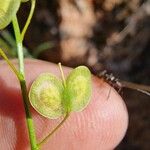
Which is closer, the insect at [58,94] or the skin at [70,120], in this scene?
the insect at [58,94]

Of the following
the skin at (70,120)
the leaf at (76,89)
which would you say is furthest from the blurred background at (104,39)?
the leaf at (76,89)

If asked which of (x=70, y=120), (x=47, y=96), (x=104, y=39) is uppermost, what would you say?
(x=47, y=96)

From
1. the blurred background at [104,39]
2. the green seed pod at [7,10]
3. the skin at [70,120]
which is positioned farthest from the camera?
the blurred background at [104,39]

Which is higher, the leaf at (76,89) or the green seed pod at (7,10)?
the green seed pod at (7,10)

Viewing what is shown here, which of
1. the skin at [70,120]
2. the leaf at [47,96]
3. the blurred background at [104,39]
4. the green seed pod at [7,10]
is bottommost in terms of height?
the blurred background at [104,39]

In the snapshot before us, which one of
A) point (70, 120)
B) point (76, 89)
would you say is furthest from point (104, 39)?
point (76, 89)

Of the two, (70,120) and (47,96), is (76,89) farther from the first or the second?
(70,120)

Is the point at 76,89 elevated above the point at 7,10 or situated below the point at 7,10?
below

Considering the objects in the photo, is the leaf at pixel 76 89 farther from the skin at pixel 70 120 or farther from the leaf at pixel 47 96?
the skin at pixel 70 120

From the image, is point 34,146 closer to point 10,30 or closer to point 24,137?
point 24,137
